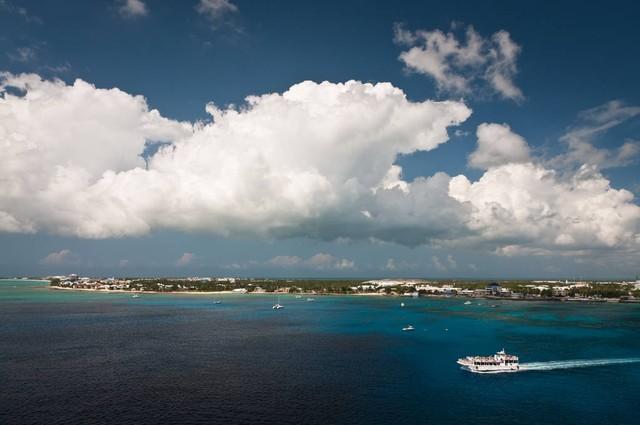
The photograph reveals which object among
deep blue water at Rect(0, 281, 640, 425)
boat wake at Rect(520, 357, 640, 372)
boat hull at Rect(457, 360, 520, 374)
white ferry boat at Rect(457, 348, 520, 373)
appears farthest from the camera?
A: boat wake at Rect(520, 357, 640, 372)

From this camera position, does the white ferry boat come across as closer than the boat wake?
Yes

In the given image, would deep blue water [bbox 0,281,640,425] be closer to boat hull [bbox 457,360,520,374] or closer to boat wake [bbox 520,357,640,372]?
boat hull [bbox 457,360,520,374]

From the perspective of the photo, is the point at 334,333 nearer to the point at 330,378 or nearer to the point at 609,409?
the point at 330,378

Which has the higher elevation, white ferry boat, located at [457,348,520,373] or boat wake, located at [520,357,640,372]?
white ferry boat, located at [457,348,520,373]

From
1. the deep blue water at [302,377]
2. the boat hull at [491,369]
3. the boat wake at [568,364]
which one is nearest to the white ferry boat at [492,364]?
the boat hull at [491,369]

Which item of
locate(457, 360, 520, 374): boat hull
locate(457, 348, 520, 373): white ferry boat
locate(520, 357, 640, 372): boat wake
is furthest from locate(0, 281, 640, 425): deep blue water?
locate(520, 357, 640, 372): boat wake

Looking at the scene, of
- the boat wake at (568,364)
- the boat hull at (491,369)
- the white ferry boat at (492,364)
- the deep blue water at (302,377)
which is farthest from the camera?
the boat wake at (568,364)

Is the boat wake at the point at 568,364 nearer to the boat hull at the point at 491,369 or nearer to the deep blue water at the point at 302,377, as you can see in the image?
the boat hull at the point at 491,369
